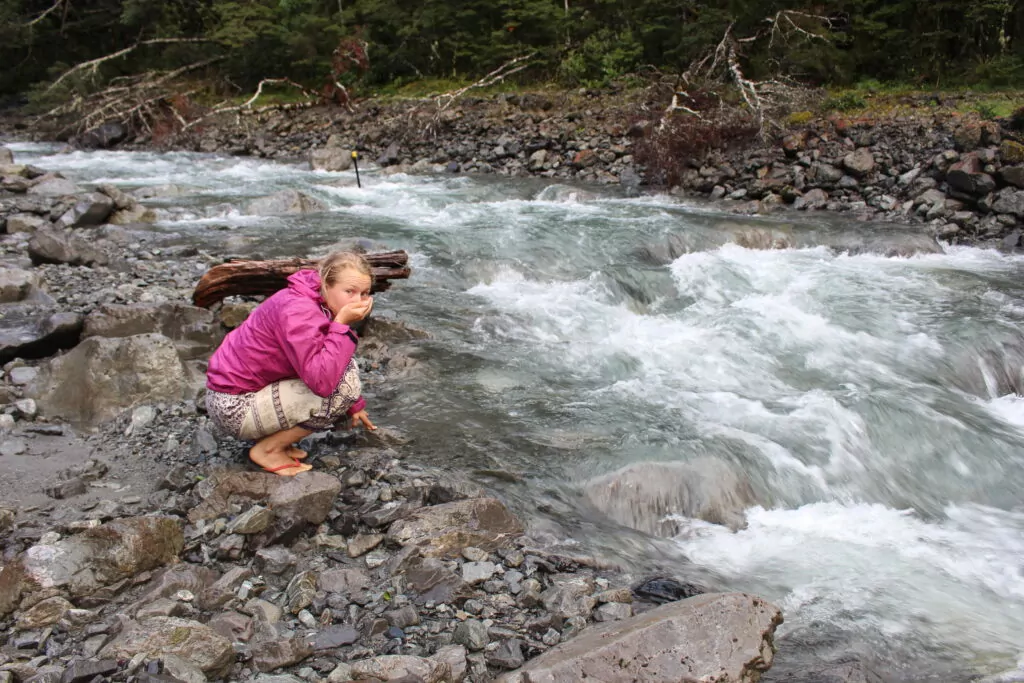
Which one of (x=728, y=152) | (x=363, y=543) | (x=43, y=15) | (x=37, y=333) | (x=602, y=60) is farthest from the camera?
(x=43, y=15)

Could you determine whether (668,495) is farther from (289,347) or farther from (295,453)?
(289,347)

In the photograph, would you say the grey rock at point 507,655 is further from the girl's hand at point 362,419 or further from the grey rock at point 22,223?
the grey rock at point 22,223

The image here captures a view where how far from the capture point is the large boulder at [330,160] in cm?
1791

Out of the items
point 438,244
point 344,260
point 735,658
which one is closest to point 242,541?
point 344,260

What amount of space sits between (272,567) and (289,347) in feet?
3.64

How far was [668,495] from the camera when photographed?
15.8 ft

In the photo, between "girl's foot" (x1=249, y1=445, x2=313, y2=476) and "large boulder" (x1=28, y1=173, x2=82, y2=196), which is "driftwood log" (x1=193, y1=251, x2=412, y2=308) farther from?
"large boulder" (x1=28, y1=173, x2=82, y2=196)

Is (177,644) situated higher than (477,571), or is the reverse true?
(177,644)

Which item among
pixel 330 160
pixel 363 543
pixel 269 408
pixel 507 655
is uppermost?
pixel 269 408

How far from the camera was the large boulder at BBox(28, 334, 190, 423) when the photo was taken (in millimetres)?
5199

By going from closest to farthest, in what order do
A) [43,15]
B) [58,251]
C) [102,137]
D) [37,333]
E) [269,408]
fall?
[269,408] < [37,333] < [58,251] < [102,137] < [43,15]

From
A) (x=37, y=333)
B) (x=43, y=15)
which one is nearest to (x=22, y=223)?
(x=37, y=333)

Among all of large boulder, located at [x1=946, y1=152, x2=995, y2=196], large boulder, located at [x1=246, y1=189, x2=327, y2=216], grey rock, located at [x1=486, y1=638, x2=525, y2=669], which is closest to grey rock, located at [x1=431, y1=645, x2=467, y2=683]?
grey rock, located at [x1=486, y1=638, x2=525, y2=669]

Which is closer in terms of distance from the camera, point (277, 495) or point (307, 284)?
point (277, 495)
